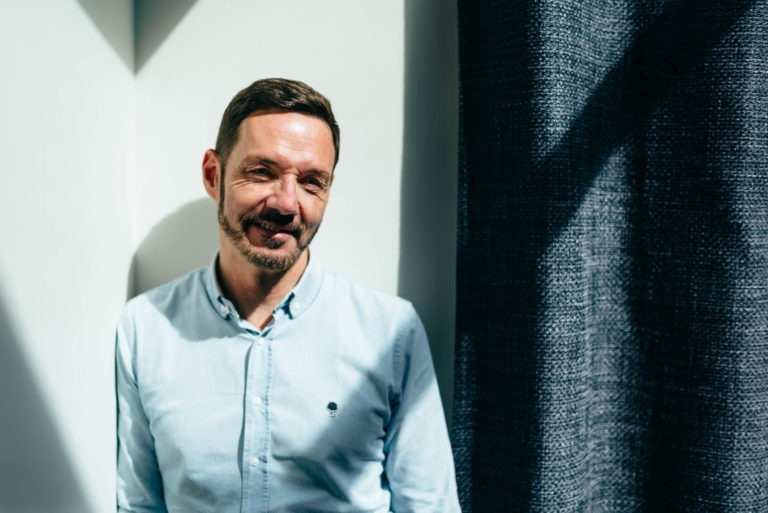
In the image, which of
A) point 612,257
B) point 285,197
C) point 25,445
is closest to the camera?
point 25,445

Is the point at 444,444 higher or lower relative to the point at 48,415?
lower

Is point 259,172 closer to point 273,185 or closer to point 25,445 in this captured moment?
point 273,185

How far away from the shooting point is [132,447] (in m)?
0.86

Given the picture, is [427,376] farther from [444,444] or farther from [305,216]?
[305,216]

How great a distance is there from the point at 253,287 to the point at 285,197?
0.62ft

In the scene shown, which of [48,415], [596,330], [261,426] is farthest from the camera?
[596,330]

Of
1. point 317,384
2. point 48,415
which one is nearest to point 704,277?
point 317,384

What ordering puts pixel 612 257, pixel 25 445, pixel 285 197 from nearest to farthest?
pixel 25 445
pixel 285 197
pixel 612 257

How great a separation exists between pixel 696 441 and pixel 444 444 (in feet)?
1.46

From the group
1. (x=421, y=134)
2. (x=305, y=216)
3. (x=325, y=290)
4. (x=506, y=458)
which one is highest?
(x=421, y=134)

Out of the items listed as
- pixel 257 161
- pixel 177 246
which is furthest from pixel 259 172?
pixel 177 246

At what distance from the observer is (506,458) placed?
90cm

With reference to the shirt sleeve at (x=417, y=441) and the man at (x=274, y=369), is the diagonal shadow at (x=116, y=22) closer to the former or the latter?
the man at (x=274, y=369)

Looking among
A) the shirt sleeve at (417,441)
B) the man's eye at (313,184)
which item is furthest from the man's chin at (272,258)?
the shirt sleeve at (417,441)
